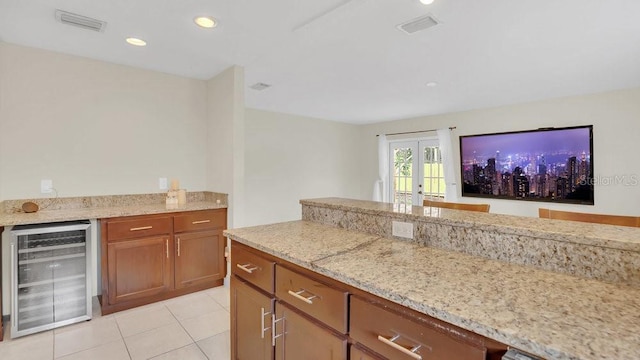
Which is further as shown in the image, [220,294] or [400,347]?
[220,294]

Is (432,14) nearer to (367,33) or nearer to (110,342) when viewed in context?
(367,33)

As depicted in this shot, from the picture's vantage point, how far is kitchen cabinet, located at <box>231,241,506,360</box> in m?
0.85

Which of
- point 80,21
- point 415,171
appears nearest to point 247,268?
point 80,21

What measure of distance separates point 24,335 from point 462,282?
9.79ft

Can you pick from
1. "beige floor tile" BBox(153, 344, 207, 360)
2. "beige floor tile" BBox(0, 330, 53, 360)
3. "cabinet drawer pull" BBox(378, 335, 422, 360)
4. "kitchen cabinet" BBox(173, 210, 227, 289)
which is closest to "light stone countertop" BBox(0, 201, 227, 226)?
"kitchen cabinet" BBox(173, 210, 227, 289)

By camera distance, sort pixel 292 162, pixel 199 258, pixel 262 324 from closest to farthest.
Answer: pixel 262 324 → pixel 199 258 → pixel 292 162

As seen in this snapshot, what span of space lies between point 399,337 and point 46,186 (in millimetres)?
3217

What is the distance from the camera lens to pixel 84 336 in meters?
2.26

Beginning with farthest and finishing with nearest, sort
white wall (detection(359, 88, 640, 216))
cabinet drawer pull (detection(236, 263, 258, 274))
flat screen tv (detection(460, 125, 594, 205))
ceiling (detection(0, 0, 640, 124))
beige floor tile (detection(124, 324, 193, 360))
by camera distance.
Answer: flat screen tv (detection(460, 125, 594, 205))
white wall (detection(359, 88, 640, 216))
beige floor tile (detection(124, 324, 193, 360))
ceiling (detection(0, 0, 640, 124))
cabinet drawer pull (detection(236, 263, 258, 274))

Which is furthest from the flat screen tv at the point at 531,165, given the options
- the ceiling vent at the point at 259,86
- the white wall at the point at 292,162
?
the ceiling vent at the point at 259,86

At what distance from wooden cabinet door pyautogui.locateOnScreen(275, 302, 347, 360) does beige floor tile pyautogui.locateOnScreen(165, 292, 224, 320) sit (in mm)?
1559

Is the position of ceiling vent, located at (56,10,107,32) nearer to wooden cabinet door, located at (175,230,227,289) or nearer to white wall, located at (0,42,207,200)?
white wall, located at (0,42,207,200)

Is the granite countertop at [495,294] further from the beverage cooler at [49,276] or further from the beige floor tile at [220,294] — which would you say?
the beverage cooler at [49,276]

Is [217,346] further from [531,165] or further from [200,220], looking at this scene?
[531,165]
